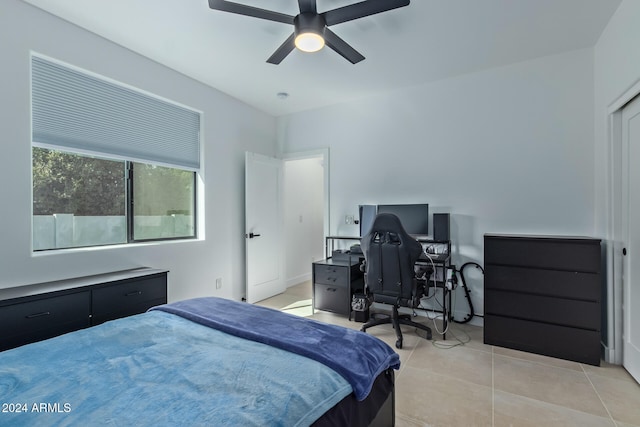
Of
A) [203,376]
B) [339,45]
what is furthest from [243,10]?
[203,376]

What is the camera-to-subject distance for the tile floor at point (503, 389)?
1742 mm

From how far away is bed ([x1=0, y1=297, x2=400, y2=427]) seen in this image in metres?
0.89

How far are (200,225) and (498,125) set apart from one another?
350 centimetres

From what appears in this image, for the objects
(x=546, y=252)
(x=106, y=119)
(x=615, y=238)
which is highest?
(x=106, y=119)

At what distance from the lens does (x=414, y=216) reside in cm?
334

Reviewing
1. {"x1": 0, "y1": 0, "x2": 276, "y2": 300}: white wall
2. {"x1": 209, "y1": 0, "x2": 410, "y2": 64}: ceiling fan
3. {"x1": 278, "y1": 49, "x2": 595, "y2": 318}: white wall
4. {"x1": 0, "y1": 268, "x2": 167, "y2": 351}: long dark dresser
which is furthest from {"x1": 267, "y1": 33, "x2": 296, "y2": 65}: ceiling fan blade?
{"x1": 0, "y1": 268, "x2": 167, "y2": 351}: long dark dresser

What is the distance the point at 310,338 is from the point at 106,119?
2697 mm

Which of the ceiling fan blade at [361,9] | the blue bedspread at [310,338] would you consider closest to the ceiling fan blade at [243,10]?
the ceiling fan blade at [361,9]

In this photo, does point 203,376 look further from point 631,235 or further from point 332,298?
point 631,235

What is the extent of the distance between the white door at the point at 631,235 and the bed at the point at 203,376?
1.99 meters

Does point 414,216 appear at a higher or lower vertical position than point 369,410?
higher

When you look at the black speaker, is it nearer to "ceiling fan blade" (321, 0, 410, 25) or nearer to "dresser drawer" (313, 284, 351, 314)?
"dresser drawer" (313, 284, 351, 314)

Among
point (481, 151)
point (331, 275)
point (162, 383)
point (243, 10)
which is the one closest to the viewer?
point (162, 383)

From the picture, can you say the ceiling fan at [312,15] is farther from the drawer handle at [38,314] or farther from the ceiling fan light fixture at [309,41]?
the drawer handle at [38,314]
